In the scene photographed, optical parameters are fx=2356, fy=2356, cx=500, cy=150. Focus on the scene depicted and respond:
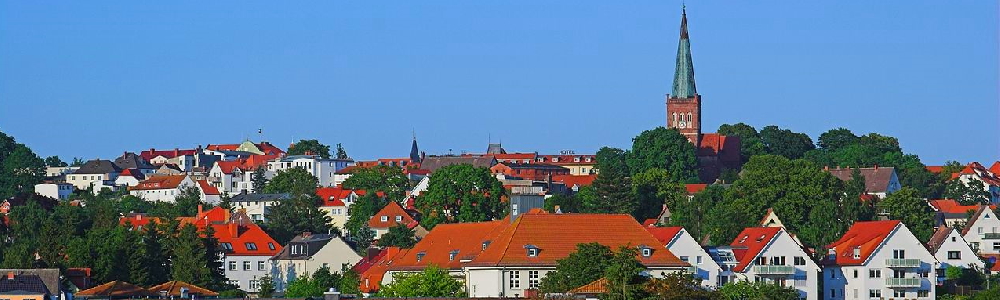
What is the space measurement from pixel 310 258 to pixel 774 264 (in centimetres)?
2860

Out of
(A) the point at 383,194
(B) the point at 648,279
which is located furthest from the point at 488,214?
(B) the point at 648,279

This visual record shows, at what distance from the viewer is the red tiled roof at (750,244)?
90312 millimetres

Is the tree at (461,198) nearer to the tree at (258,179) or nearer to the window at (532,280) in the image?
the window at (532,280)

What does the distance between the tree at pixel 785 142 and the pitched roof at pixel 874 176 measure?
888 inches

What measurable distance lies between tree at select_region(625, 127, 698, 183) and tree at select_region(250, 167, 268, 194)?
106 feet

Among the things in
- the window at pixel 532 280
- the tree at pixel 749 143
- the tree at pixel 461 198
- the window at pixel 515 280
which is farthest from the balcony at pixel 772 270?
the tree at pixel 749 143

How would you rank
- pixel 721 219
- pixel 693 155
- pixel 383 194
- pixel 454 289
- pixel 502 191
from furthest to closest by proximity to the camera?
pixel 693 155, pixel 383 194, pixel 502 191, pixel 721 219, pixel 454 289

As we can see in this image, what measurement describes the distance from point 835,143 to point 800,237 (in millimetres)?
89257

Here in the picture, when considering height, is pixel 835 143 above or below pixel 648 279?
above

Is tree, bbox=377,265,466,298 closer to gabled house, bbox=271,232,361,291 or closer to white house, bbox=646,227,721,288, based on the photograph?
white house, bbox=646,227,721,288

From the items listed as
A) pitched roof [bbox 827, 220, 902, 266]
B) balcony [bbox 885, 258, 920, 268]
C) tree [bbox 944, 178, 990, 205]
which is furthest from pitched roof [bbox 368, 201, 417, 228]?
tree [bbox 944, 178, 990, 205]

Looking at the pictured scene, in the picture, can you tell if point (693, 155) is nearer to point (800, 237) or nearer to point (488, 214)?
point (488, 214)

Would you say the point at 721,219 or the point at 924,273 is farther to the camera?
the point at 721,219

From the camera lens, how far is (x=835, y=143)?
199 meters
